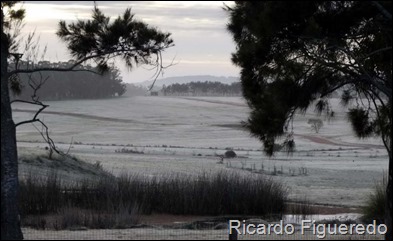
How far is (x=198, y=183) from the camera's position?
2439 cm

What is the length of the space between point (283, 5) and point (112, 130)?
7334cm

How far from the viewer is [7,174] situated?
44.2 feet

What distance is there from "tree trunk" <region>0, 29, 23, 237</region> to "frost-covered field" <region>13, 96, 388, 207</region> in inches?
326

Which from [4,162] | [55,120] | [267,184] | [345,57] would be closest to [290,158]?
[267,184]

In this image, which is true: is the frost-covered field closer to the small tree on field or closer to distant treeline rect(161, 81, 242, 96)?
the small tree on field

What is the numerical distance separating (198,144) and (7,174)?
54.9m

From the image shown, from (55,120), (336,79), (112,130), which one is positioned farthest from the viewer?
(55,120)

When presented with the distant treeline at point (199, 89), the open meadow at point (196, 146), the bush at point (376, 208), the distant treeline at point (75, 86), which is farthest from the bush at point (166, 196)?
the distant treeline at point (199, 89)

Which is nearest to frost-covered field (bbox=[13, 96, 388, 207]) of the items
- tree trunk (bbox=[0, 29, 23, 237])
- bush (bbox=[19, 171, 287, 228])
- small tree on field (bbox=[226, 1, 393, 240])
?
bush (bbox=[19, 171, 287, 228])

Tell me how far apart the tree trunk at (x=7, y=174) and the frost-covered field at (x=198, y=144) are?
27.2ft

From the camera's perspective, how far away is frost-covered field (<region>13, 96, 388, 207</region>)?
35844 millimetres

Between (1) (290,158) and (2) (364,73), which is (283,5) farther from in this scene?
(1) (290,158)

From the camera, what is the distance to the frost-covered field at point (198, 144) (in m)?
35.8

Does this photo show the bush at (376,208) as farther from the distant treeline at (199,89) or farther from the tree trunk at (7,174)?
the distant treeline at (199,89)
